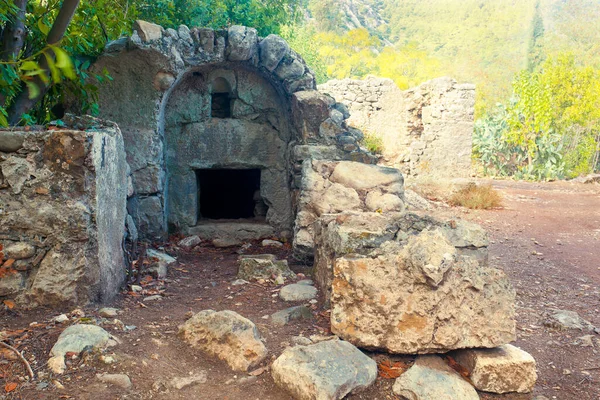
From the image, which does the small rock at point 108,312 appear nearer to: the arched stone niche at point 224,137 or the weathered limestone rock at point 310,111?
the arched stone niche at point 224,137

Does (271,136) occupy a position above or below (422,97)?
below

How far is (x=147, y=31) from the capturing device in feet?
17.6

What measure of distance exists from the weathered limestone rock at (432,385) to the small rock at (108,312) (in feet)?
6.09

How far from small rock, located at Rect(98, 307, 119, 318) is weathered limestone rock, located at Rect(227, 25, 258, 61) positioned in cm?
343

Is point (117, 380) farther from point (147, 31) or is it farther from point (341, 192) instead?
point (147, 31)

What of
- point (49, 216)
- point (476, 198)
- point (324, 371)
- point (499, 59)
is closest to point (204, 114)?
point (49, 216)

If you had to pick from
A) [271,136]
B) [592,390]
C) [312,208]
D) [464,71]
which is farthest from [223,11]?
[464,71]

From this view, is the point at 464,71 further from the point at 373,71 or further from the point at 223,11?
the point at 223,11

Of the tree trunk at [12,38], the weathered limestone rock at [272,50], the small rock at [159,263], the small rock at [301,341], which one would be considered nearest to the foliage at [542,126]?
the weathered limestone rock at [272,50]

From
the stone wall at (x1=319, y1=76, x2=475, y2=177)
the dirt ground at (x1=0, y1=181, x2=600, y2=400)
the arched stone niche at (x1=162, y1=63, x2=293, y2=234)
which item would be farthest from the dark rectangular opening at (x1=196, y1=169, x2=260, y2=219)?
the stone wall at (x1=319, y1=76, x2=475, y2=177)

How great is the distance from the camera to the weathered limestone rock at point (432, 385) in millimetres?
2457

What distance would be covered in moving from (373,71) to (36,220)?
102 feet

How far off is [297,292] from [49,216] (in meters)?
1.85

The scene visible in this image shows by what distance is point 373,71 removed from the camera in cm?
3244
